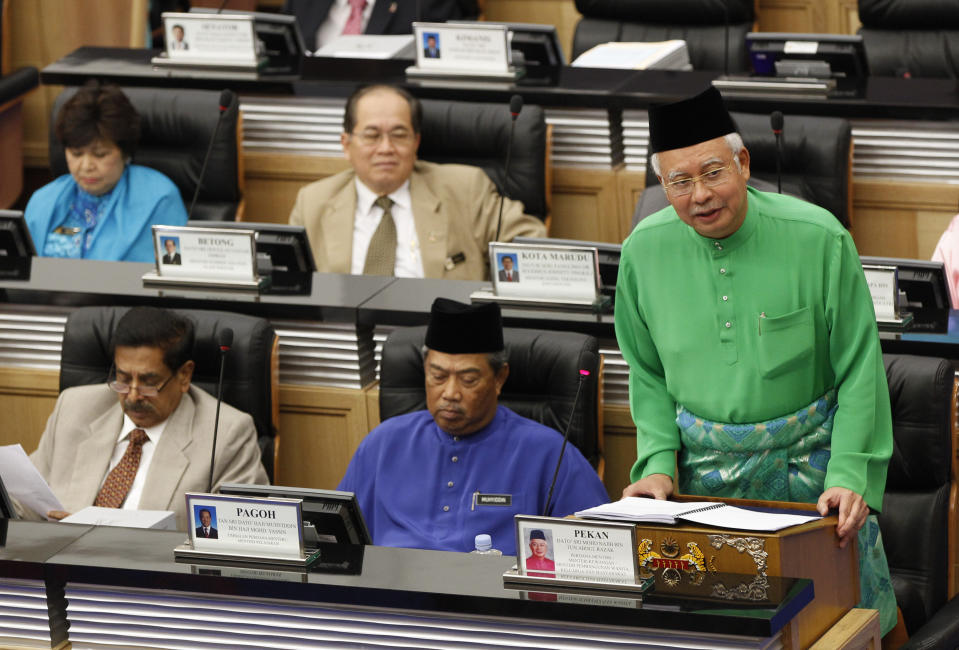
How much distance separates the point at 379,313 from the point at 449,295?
17 cm

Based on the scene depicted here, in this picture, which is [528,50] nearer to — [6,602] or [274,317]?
[274,317]

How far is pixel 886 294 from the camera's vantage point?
3.29 meters

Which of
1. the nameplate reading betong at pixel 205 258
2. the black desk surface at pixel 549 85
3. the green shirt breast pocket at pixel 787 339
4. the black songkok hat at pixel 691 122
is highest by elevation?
the black desk surface at pixel 549 85

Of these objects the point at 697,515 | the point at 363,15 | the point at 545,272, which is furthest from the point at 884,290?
the point at 363,15

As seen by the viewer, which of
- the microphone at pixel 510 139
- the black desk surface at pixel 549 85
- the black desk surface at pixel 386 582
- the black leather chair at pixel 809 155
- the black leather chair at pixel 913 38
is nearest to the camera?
the black desk surface at pixel 386 582

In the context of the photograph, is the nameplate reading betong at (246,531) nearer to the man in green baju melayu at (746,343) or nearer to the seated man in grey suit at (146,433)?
the man in green baju melayu at (746,343)

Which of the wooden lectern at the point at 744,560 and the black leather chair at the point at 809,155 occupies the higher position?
the black leather chair at the point at 809,155

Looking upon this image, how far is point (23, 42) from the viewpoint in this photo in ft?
19.8

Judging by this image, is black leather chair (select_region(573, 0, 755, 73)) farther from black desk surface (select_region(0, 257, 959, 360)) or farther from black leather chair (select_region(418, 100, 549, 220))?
black desk surface (select_region(0, 257, 959, 360))

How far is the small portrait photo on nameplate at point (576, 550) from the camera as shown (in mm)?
2143

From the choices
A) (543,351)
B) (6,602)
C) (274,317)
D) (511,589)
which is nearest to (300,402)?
(274,317)

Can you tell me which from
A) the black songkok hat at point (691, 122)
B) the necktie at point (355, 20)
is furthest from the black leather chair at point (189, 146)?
the black songkok hat at point (691, 122)

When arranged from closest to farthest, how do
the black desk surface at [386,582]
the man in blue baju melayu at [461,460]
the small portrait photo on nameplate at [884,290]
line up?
the black desk surface at [386,582]
the man in blue baju melayu at [461,460]
the small portrait photo on nameplate at [884,290]

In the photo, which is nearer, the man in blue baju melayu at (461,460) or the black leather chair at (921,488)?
the black leather chair at (921,488)
